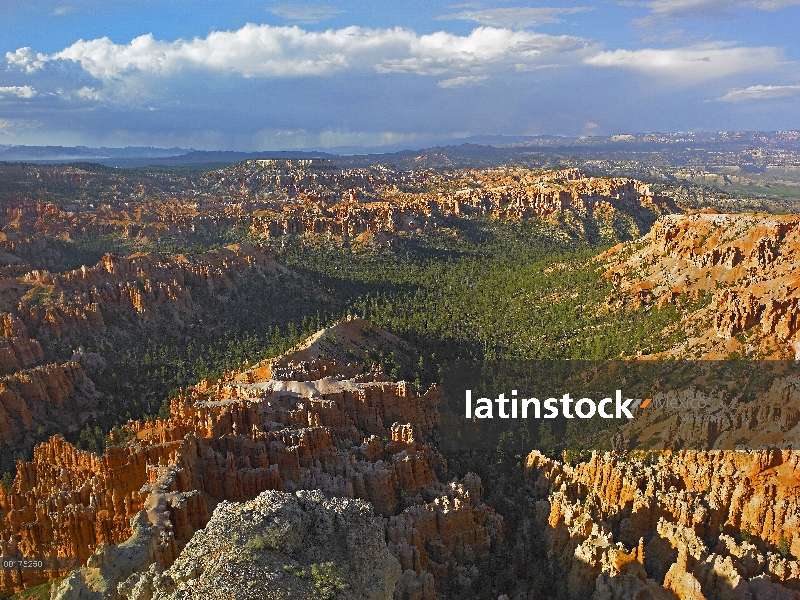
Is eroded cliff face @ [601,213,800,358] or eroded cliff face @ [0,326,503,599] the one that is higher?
eroded cliff face @ [601,213,800,358]

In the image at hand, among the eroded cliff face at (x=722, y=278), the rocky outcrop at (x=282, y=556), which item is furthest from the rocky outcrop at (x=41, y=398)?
the eroded cliff face at (x=722, y=278)

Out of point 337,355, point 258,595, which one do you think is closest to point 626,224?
point 337,355

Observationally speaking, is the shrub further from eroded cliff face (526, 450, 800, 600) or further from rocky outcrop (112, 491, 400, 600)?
eroded cliff face (526, 450, 800, 600)

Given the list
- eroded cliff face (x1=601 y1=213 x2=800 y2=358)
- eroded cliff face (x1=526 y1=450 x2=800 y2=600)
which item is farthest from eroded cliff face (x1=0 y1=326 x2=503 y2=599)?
eroded cliff face (x1=601 y1=213 x2=800 y2=358)

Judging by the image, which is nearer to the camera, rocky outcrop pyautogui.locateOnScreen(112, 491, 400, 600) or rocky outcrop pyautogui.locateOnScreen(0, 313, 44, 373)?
rocky outcrop pyautogui.locateOnScreen(112, 491, 400, 600)

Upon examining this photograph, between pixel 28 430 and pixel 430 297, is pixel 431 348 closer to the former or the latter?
pixel 430 297

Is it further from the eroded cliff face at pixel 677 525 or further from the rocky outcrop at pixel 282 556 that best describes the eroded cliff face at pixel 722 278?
the rocky outcrop at pixel 282 556
